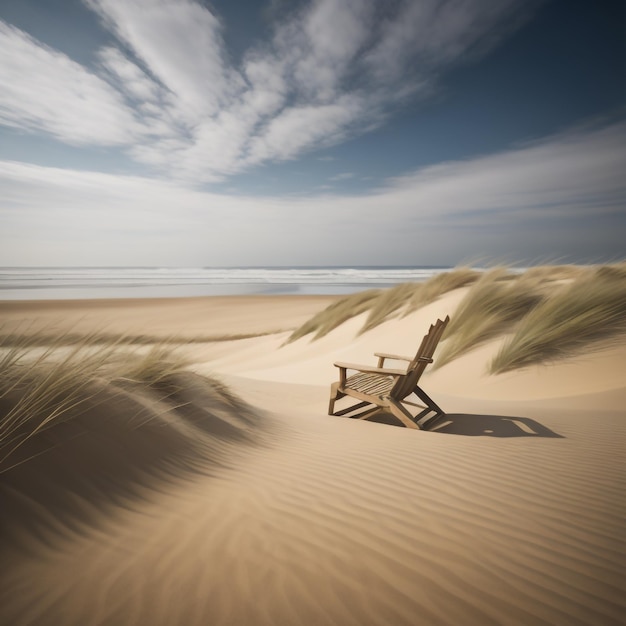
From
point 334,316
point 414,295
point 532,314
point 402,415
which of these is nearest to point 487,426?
point 402,415

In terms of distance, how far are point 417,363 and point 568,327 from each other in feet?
11.7

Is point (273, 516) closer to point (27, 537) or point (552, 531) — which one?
point (27, 537)

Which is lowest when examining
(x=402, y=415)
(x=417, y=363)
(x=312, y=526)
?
(x=312, y=526)

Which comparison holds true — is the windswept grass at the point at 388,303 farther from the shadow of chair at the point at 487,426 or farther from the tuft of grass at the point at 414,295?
the shadow of chair at the point at 487,426

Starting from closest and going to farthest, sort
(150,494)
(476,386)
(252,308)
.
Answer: (150,494), (476,386), (252,308)

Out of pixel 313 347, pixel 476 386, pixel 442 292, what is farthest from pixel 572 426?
pixel 313 347

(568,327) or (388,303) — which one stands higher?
(388,303)

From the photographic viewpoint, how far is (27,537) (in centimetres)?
165

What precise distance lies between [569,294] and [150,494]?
23.4ft

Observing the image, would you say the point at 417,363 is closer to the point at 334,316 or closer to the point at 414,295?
the point at 414,295

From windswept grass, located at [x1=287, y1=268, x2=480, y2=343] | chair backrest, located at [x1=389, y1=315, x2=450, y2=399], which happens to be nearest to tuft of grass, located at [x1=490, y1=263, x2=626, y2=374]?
chair backrest, located at [x1=389, y1=315, x2=450, y2=399]

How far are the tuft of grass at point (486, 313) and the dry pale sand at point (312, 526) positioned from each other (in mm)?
3089

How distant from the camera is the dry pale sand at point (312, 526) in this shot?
1.44 metres

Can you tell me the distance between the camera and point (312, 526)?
6.36 feet
